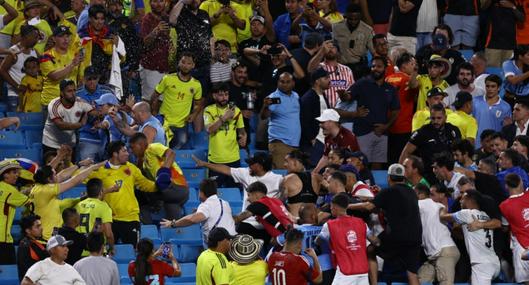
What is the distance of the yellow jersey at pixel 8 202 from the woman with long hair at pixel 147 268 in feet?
6.00

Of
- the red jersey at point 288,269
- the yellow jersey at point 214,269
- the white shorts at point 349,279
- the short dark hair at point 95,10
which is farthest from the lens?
the short dark hair at point 95,10

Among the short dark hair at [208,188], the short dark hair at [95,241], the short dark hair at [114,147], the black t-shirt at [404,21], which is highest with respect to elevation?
the black t-shirt at [404,21]

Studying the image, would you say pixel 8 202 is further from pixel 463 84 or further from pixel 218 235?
pixel 463 84

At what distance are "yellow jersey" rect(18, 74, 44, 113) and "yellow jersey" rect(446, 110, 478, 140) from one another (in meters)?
4.79

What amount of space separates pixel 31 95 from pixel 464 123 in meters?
5.09

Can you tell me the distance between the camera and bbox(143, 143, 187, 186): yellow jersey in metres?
18.3

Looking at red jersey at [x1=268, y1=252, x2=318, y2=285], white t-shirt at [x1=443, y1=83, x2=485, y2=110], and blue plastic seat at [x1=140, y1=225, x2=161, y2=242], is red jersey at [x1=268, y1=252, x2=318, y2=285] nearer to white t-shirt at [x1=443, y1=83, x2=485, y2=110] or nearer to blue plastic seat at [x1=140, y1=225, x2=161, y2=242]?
blue plastic seat at [x1=140, y1=225, x2=161, y2=242]

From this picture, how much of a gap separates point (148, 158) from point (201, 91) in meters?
2.07

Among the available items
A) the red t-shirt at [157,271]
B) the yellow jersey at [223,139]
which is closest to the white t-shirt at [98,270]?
the red t-shirt at [157,271]

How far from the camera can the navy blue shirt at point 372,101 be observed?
66.0 ft

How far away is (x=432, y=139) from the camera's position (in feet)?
62.7

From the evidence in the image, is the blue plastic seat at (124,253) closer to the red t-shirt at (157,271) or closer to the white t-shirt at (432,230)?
the red t-shirt at (157,271)

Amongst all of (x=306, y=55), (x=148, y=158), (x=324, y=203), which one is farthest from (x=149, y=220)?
(x=306, y=55)

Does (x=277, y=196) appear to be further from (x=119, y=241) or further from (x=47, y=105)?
(x=47, y=105)
